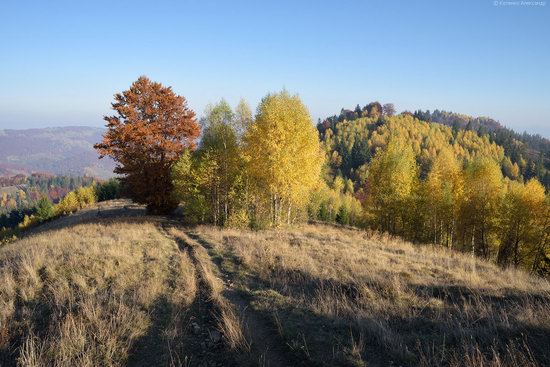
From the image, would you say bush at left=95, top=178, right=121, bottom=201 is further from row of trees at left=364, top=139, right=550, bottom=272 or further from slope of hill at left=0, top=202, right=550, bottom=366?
slope of hill at left=0, top=202, right=550, bottom=366

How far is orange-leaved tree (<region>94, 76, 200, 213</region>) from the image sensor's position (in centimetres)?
3056

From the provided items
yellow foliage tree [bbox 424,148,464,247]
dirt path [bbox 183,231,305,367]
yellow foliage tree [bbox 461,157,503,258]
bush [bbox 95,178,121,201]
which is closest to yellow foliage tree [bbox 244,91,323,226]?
dirt path [bbox 183,231,305,367]

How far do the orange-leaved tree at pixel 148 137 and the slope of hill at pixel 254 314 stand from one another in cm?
1780

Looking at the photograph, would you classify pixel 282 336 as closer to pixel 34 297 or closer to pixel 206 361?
pixel 206 361

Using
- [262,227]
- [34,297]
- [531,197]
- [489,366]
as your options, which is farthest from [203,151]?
[531,197]

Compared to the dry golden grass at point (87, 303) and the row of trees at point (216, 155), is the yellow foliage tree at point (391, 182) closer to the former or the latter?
the row of trees at point (216, 155)

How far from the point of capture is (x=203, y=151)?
3000cm

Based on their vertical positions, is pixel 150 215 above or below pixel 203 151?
below

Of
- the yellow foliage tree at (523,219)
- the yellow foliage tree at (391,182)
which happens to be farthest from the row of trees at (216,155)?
the yellow foliage tree at (523,219)

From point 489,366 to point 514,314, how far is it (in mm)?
3239

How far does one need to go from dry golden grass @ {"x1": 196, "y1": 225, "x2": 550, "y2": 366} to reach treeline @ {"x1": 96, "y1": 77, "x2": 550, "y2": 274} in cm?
1371

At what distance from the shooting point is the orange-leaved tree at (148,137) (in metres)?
30.6

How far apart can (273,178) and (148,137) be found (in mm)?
13147

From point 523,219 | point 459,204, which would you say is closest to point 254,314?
point 459,204
